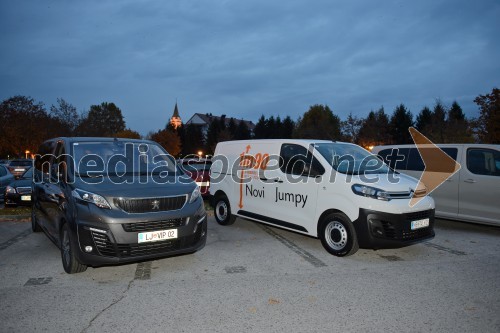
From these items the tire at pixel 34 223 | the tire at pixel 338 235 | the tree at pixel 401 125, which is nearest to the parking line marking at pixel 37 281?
the tire at pixel 34 223

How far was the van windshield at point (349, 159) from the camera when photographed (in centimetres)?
597

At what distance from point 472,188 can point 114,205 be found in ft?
23.2

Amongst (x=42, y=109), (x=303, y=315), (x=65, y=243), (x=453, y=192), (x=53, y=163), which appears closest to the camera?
(x=303, y=315)

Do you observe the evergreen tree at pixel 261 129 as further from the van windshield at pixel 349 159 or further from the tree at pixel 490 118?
the van windshield at pixel 349 159

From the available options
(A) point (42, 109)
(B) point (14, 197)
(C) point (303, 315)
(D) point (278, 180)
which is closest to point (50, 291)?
(C) point (303, 315)

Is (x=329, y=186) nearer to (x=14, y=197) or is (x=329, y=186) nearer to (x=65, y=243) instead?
(x=65, y=243)

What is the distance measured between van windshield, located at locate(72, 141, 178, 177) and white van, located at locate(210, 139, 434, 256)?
2021 millimetres

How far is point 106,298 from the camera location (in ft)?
13.2

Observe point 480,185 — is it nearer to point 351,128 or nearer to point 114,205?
point 114,205

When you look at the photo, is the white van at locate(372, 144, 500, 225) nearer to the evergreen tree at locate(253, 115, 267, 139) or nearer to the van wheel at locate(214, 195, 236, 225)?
the van wheel at locate(214, 195, 236, 225)

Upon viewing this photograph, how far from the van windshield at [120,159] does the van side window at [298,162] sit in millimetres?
2102

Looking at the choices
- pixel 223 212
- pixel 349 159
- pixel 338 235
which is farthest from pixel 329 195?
pixel 223 212

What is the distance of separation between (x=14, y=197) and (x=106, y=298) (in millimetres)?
8370

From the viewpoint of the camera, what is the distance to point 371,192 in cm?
535
